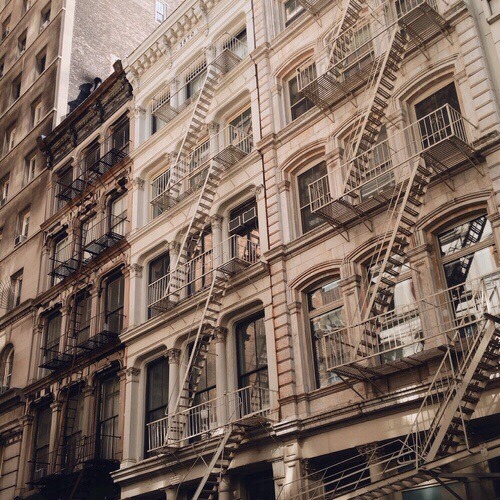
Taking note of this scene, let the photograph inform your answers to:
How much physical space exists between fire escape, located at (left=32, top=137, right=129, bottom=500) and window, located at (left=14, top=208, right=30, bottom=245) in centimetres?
395

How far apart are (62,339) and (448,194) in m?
19.0

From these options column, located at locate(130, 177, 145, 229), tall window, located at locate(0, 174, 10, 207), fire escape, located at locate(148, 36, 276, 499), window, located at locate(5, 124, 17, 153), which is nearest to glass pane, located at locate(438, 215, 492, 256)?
fire escape, located at locate(148, 36, 276, 499)

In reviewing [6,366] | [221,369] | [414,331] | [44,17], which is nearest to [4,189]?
[44,17]

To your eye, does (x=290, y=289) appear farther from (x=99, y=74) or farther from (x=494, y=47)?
(x=99, y=74)

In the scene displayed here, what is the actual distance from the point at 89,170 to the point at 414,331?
766 inches

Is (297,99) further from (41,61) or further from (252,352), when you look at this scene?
(41,61)

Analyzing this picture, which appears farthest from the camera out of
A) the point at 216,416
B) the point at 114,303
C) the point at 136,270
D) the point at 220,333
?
the point at 114,303

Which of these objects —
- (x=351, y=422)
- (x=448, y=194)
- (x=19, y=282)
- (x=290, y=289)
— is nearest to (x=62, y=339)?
(x=19, y=282)

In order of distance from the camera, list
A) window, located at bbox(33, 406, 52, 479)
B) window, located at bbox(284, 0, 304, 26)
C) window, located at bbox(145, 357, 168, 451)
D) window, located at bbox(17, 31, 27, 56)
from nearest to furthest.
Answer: window, located at bbox(145, 357, 168, 451)
window, located at bbox(284, 0, 304, 26)
window, located at bbox(33, 406, 52, 479)
window, located at bbox(17, 31, 27, 56)

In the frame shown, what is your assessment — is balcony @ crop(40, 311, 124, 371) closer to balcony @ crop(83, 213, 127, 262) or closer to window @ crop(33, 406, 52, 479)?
window @ crop(33, 406, 52, 479)

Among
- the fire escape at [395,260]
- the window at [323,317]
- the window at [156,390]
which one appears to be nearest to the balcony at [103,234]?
the window at [156,390]

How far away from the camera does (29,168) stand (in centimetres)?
3888

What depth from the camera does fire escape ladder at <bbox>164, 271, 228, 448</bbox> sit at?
67.8ft

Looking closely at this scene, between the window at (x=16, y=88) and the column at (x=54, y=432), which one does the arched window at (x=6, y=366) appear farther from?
the window at (x=16, y=88)
